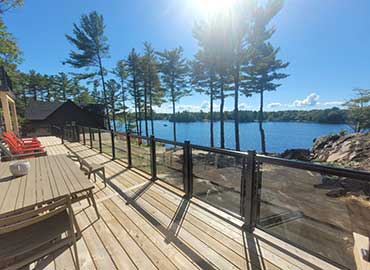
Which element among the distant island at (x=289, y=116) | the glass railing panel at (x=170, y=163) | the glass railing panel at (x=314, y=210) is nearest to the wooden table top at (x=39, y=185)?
the glass railing panel at (x=170, y=163)

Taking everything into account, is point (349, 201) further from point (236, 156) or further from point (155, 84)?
point (155, 84)

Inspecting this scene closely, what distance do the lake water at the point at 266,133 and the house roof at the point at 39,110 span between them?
9.92 meters

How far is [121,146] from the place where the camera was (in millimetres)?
5645

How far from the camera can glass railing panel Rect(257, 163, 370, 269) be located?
71.4 inches

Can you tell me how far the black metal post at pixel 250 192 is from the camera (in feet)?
7.23

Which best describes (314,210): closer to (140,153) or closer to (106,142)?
(140,153)

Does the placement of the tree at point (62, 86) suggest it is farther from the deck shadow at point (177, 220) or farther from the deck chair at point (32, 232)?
the deck chair at point (32, 232)

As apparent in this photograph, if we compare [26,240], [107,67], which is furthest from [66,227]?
[107,67]

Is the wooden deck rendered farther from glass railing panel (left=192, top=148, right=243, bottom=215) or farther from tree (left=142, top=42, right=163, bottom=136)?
tree (left=142, top=42, right=163, bottom=136)

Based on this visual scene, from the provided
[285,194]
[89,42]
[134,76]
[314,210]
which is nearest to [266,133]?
[134,76]

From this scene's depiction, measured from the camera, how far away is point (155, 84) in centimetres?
1983

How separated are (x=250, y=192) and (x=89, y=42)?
18931mm

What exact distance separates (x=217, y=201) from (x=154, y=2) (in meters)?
7.56

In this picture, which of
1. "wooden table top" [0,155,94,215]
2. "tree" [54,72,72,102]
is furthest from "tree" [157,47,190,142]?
"tree" [54,72,72,102]
